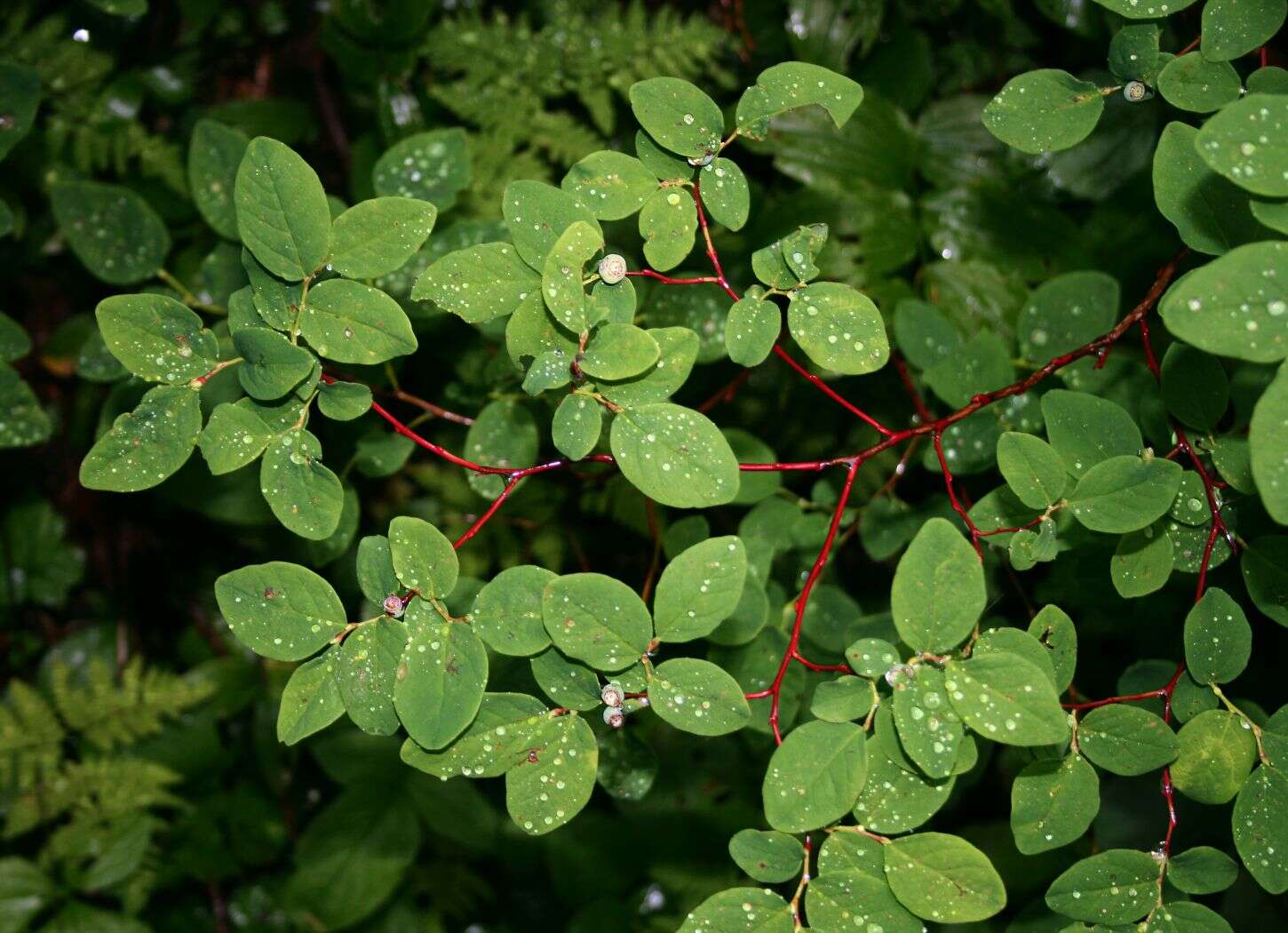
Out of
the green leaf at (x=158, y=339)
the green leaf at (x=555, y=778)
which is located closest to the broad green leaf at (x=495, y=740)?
the green leaf at (x=555, y=778)

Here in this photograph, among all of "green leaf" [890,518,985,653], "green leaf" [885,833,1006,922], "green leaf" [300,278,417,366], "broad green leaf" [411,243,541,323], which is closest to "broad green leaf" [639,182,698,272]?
"broad green leaf" [411,243,541,323]

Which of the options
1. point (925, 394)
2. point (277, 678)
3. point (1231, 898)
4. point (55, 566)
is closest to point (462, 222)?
point (925, 394)

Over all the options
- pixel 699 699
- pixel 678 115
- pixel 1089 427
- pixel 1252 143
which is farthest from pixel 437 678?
pixel 1252 143

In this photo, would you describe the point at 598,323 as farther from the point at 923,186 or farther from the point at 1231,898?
the point at 1231,898

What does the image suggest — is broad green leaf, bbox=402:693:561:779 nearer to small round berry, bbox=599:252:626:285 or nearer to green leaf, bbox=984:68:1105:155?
small round berry, bbox=599:252:626:285

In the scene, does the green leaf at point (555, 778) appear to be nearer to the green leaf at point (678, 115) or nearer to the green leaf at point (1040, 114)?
the green leaf at point (678, 115)
